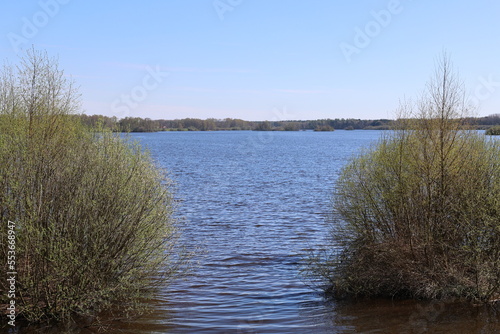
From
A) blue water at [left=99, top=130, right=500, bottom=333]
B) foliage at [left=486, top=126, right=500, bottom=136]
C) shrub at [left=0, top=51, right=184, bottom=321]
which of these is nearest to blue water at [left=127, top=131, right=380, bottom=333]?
blue water at [left=99, top=130, right=500, bottom=333]

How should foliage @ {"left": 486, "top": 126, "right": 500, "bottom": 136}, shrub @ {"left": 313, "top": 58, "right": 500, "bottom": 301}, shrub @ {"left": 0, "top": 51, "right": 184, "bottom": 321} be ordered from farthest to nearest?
foliage @ {"left": 486, "top": 126, "right": 500, "bottom": 136} → shrub @ {"left": 313, "top": 58, "right": 500, "bottom": 301} → shrub @ {"left": 0, "top": 51, "right": 184, "bottom": 321}

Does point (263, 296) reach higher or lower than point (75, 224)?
lower

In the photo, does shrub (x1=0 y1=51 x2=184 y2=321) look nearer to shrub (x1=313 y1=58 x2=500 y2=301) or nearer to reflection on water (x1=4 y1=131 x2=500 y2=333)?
reflection on water (x1=4 y1=131 x2=500 y2=333)

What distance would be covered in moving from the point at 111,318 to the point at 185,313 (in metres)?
2.04

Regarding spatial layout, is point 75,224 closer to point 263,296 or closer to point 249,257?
point 263,296

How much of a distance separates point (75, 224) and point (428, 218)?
29.6ft

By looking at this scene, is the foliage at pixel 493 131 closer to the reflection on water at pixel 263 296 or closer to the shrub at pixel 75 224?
the reflection on water at pixel 263 296

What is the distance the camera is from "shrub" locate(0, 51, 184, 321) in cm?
1155

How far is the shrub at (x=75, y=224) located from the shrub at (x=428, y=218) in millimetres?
5398

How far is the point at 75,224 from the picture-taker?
1191 cm

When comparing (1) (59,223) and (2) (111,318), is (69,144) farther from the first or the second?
(2) (111,318)

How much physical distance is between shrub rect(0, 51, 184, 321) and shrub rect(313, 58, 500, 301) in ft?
17.7

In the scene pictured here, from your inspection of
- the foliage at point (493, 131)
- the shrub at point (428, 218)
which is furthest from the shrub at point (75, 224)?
the foliage at point (493, 131)

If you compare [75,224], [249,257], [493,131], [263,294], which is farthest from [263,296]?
[493,131]
